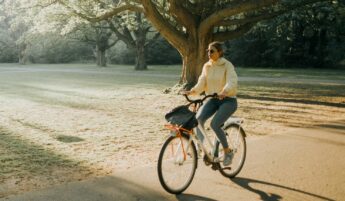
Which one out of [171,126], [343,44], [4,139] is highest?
[343,44]

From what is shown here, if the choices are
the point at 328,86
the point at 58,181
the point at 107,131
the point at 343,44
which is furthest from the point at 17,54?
the point at 58,181

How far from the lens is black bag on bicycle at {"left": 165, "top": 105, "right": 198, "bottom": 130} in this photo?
5.57 metres

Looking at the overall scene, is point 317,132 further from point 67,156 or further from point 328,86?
point 328,86

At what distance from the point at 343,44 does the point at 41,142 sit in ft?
110

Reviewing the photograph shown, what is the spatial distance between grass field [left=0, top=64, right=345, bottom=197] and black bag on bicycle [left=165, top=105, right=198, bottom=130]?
180 cm

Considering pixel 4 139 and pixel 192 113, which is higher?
pixel 192 113

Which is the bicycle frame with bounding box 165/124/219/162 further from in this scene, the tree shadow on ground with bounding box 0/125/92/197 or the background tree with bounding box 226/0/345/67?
the background tree with bounding box 226/0/345/67

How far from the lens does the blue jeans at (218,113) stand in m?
6.03

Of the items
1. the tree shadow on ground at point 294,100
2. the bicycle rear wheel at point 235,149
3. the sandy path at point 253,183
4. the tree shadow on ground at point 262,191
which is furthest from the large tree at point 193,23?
the tree shadow on ground at point 262,191

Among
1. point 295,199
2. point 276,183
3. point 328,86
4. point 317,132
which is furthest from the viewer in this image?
point 328,86

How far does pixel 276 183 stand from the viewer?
243 inches

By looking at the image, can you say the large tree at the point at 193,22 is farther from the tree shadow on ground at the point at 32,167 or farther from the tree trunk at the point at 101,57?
the tree trunk at the point at 101,57

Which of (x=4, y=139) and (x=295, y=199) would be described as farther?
(x=4, y=139)

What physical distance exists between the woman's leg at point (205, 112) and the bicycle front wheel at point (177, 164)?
0.28 metres
